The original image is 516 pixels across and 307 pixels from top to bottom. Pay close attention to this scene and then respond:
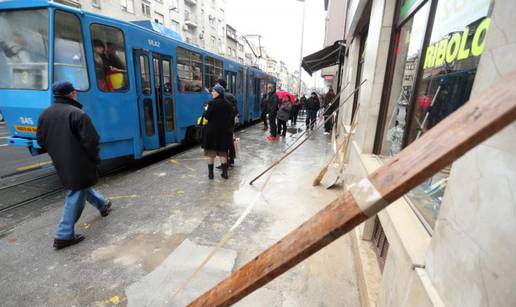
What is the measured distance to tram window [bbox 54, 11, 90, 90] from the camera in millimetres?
4371

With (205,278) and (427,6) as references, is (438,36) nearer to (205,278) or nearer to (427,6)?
(427,6)

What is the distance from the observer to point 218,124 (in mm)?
5047

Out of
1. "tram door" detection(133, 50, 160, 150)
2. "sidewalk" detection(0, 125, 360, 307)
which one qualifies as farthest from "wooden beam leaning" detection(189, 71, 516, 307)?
"tram door" detection(133, 50, 160, 150)

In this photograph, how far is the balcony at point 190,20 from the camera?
98.5 feet

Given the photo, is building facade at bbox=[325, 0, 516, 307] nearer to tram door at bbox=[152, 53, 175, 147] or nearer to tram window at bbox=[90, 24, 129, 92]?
tram window at bbox=[90, 24, 129, 92]

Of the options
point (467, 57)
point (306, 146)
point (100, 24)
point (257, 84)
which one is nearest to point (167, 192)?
point (100, 24)

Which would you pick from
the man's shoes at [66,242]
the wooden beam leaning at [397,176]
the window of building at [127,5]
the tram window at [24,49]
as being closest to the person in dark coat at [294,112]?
the tram window at [24,49]

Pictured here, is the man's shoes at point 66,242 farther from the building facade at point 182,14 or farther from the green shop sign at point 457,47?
the building facade at point 182,14

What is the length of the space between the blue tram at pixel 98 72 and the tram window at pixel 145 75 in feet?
0.07

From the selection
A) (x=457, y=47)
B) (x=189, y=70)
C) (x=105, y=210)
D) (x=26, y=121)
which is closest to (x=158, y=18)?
(x=189, y=70)

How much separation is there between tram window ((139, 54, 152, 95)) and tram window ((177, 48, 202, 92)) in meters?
1.19

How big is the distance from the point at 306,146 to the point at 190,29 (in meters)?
29.4

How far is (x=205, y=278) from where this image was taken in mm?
2650

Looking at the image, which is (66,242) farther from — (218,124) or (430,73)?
(430,73)
